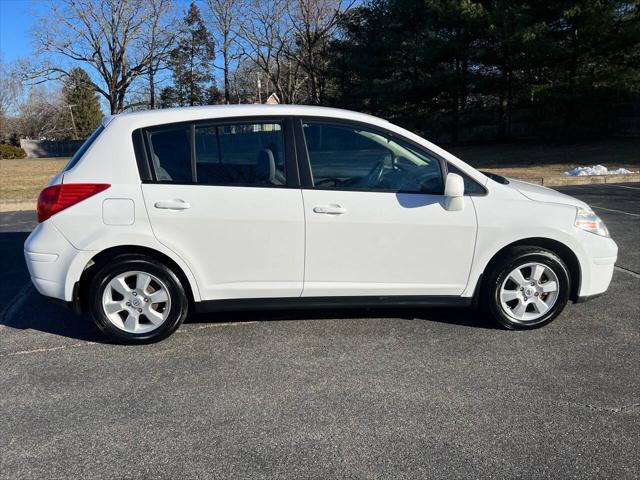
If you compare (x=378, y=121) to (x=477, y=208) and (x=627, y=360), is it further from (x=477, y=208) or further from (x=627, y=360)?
(x=627, y=360)

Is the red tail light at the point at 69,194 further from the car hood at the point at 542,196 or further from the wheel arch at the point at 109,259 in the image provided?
the car hood at the point at 542,196

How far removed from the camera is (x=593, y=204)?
10.4m

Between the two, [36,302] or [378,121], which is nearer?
[378,121]

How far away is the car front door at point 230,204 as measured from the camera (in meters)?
3.86

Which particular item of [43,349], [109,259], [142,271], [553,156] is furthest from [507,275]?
[553,156]

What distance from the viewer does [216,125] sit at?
13.1ft

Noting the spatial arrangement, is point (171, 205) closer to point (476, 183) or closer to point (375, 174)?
point (375, 174)

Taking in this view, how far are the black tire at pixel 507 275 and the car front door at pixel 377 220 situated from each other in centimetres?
21

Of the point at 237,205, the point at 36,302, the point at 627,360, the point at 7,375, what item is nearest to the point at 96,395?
the point at 7,375

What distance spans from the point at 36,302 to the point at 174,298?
1.97 metres

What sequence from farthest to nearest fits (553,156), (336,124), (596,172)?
1. (553,156)
2. (596,172)
3. (336,124)

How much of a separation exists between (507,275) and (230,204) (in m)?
2.15

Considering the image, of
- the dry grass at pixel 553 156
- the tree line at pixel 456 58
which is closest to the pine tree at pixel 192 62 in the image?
the tree line at pixel 456 58

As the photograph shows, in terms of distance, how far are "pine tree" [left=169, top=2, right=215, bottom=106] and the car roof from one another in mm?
50163
